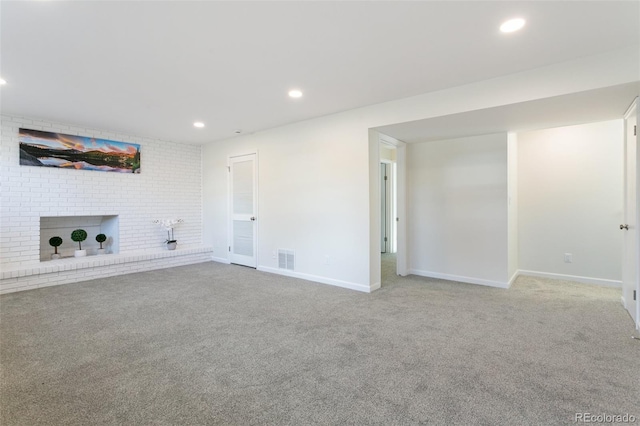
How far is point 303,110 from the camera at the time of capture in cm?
423

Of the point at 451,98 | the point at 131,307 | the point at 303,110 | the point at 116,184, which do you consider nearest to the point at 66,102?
the point at 116,184

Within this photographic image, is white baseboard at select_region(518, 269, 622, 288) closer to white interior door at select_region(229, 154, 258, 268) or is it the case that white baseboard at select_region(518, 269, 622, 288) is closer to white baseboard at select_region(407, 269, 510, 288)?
white baseboard at select_region(407, 269, 510, 288)

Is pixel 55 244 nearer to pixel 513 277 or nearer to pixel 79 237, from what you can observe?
pixel 79 237

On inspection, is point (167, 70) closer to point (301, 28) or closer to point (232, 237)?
point (301, 28)

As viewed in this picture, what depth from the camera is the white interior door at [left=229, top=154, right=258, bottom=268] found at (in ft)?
18.3

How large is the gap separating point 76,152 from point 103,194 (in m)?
0.75

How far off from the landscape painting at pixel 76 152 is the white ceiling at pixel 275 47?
923 mm

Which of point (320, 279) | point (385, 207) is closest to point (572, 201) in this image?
point (385, 207)

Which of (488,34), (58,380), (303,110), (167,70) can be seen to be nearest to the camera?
(58,380)

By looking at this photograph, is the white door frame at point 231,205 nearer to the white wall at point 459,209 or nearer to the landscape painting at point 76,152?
the landscape painting at point 76,152

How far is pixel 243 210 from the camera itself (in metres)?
5.79

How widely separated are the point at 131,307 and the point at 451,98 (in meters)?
4.23

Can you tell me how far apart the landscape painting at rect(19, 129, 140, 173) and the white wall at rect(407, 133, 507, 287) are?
194 inches

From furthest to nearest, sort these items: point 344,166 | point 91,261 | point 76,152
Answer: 1. point 76,152
2. point 91,261
3. point 344,166
